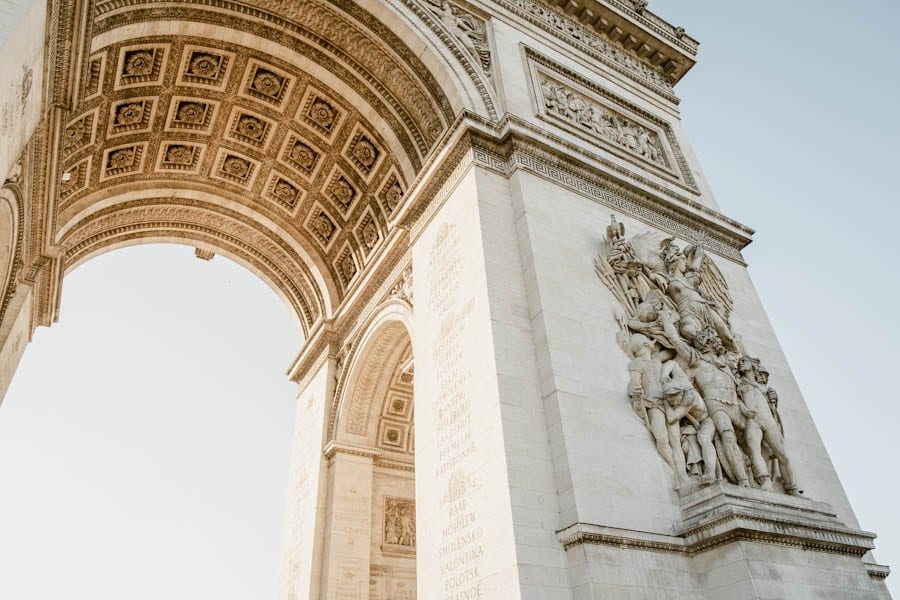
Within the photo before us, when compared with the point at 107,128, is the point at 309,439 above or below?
below

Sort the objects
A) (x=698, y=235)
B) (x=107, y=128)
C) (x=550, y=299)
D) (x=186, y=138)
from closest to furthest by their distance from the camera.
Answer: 1. (x=550, y=299)
2. (x=698, y=235)
3. (x=107, y=128)
4. (x=186, y=138)

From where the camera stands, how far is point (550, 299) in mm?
8773

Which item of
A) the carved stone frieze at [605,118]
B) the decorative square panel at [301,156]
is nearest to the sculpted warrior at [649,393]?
the carved stone frieze at [605,118]

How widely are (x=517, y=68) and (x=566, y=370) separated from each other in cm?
649

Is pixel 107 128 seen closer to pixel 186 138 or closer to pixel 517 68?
pixel 186 138

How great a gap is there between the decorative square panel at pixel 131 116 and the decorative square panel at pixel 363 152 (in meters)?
3.97

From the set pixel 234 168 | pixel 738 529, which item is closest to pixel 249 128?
pixel 234 168

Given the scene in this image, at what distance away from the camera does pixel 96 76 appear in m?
11.8

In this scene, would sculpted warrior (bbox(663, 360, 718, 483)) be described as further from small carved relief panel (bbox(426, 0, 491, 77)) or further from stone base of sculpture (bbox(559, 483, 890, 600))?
small carved relief panel (bbox(426, 0, 491, 77))

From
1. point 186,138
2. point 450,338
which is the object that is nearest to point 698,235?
point 450,338

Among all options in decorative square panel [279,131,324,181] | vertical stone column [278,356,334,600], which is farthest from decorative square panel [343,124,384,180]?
vertical stone column [278,356,334,600]

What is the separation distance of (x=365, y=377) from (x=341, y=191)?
4.20 meters

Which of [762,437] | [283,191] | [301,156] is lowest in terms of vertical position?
[762,437]

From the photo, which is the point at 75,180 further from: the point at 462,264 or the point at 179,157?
the point at 462,264
